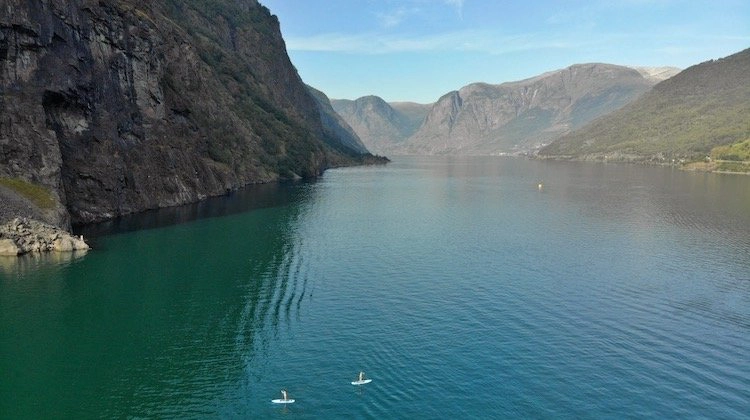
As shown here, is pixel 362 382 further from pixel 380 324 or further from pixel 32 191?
pixel 32 191

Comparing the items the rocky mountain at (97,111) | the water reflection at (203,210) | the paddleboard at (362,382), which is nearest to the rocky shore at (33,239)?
the rocky mountain at (97,111)

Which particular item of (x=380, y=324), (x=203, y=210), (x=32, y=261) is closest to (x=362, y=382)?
(x=380, y=324)

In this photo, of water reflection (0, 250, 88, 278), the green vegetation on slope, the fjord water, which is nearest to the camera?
the fjord water

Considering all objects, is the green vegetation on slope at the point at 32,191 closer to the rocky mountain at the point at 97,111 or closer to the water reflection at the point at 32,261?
the rocky mountain at the point at 97,111

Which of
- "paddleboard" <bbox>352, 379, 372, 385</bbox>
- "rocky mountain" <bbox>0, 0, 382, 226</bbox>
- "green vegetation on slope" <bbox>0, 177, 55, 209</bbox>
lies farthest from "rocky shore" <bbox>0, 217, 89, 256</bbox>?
"paddleboard" <bbox>352, 379, 372, 385</bbox>

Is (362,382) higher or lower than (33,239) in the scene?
lower

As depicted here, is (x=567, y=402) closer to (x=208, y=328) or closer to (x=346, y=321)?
(x=346, y=321)

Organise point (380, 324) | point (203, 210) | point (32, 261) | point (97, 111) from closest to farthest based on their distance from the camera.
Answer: point (380, 324), point (32, 261), point (97, 111), point (203, 210)

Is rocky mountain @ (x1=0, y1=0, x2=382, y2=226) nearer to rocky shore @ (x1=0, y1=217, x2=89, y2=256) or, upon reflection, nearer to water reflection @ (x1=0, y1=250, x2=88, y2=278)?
rocky shore @ (x1=0, y1=217, x2=89, y2=256)
